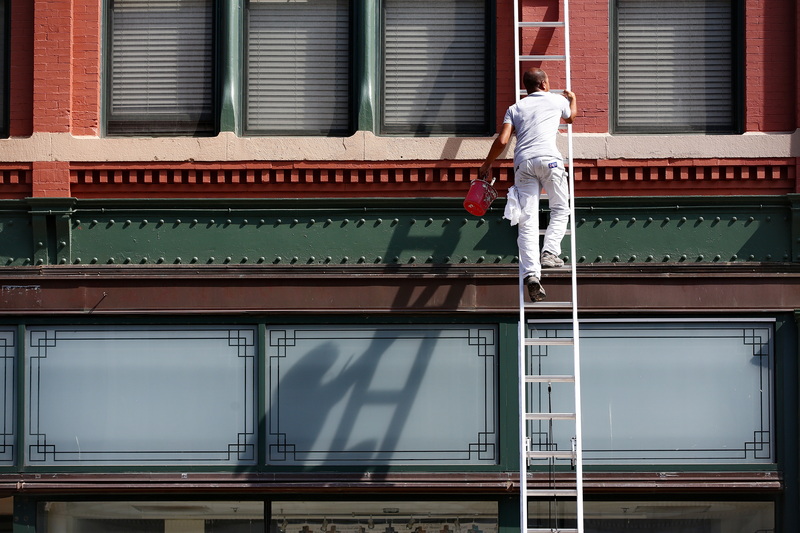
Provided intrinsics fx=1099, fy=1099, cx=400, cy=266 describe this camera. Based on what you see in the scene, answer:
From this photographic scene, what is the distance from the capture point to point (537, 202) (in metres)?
9.18

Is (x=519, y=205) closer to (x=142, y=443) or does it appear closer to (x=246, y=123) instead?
(x=246, y=123)

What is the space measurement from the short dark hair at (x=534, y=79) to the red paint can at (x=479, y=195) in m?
0.89

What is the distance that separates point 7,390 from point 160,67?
3.34 meters

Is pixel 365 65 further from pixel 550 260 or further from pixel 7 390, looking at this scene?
pixel 7 390

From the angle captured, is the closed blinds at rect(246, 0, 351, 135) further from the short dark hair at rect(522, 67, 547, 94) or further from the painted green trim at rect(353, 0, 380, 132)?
the short dark hair at rect(522, 67, 547, 94)

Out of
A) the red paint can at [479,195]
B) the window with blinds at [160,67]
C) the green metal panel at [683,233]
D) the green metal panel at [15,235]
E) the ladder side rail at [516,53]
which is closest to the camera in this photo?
the red paint can at [479,195]

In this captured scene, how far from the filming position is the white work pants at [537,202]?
898cm

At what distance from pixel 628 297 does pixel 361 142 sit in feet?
9.19

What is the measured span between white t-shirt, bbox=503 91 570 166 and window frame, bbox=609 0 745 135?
4.33 feet

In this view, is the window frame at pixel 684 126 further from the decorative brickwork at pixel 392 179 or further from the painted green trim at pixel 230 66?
the painted green trim at pixel 230 66

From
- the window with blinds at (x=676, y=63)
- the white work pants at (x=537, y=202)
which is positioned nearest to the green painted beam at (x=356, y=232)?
the white work pants at (x=537, y=202)

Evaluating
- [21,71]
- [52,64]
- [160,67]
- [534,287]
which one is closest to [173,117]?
[160,67]

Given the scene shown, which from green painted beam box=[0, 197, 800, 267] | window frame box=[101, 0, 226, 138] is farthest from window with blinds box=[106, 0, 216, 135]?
green painted beam box=[0, 197, 800, 267]

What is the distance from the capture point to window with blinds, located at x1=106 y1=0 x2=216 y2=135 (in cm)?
1045
